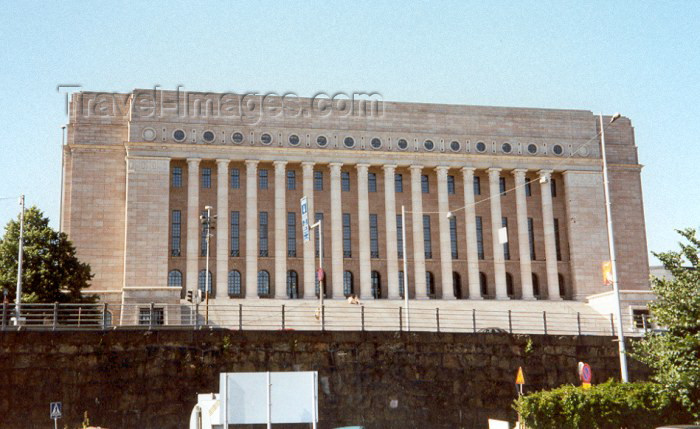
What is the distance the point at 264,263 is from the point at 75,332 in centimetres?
3477

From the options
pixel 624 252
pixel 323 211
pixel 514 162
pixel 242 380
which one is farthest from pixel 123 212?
pixel 242 380

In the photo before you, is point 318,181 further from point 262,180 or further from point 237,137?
point 237,137

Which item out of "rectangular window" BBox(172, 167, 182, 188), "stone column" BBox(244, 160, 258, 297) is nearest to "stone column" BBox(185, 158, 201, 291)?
"rectangular window" BBox(172, 167, 182, 188)

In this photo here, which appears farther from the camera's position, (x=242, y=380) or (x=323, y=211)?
(x=323, y=211)

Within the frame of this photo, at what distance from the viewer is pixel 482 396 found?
33.9 m

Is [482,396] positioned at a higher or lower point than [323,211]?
lower

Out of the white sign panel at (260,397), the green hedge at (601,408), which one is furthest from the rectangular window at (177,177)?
the white sign panel at (260,397)

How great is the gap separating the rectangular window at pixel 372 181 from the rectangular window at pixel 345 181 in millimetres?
1595

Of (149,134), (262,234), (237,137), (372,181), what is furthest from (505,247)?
(149,134)

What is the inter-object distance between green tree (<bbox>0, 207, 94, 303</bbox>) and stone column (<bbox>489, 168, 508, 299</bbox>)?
31.7 meters

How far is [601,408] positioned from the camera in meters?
26.9

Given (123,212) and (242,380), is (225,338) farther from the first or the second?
(123,212)

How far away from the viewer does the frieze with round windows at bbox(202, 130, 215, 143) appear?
211ft

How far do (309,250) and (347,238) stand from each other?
3781 millimetres
